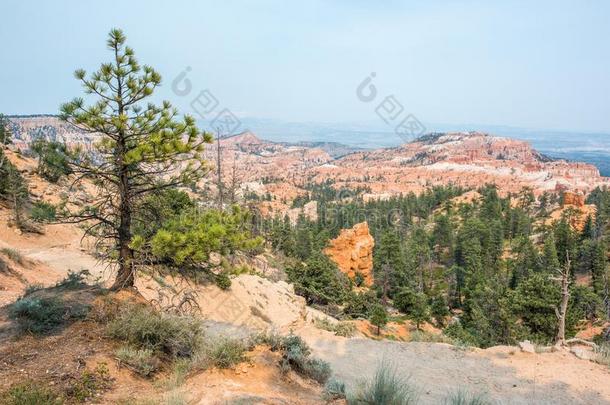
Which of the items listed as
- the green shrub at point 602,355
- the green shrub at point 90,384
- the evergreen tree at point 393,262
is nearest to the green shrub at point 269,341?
the green shrub at point 90,384

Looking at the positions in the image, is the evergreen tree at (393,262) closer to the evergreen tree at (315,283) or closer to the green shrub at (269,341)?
the evergreen tree at (315,283)

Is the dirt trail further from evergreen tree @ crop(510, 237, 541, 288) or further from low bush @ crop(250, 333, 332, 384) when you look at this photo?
evergreen tree @ crop(510, 237, 541, 288)

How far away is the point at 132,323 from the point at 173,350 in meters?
0.84

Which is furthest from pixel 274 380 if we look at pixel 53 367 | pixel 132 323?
pixel 53 367

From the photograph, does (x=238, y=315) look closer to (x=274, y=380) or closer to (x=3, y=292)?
(x=3, y=292)

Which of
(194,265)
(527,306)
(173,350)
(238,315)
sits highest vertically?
(194,265)

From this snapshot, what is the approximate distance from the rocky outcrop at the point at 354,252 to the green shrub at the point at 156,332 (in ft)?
144

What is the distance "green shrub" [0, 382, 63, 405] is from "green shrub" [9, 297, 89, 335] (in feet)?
7.14

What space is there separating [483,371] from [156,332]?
857 centimetres

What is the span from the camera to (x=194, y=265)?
7.64m

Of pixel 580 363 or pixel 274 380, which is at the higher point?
pixel 274 380

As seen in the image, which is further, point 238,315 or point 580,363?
point 238,315

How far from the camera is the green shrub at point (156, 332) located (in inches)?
266

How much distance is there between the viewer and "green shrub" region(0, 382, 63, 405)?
14.9 feet
